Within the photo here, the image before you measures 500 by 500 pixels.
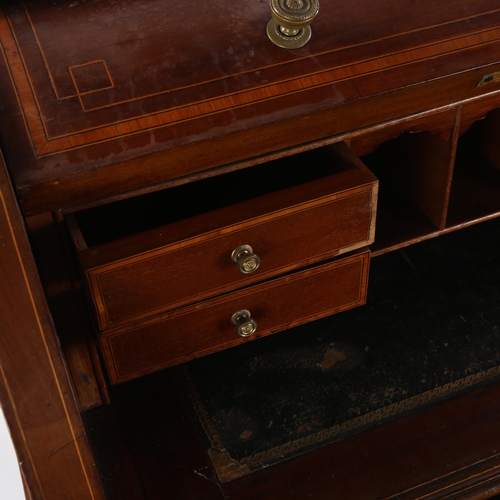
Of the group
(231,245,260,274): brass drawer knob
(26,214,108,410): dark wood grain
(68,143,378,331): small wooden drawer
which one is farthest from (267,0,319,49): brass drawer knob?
(26,214,108,410): dark wood grain

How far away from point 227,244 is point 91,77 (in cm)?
24

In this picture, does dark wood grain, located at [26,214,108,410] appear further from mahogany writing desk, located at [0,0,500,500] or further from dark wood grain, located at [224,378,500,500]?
dark wood grain, located at [224,378,500,500]

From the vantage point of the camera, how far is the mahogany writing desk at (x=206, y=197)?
712 mm

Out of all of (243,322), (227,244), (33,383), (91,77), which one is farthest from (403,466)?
(91,77)

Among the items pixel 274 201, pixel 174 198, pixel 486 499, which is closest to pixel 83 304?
pixel 174 198

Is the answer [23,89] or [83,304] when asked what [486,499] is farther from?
[23,89]

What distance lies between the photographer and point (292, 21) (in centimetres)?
79

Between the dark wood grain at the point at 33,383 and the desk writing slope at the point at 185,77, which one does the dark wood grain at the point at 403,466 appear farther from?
the desk writing slope at the point at 185,77

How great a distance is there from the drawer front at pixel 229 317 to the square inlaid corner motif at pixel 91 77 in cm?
28

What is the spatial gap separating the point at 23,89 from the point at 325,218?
374 mm

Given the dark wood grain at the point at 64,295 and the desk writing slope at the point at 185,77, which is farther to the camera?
the dark wood grain at the point at 64,295

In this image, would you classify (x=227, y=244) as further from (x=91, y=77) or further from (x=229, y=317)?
(x=91, y=77)

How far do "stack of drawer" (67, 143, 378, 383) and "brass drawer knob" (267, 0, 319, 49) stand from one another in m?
0.15

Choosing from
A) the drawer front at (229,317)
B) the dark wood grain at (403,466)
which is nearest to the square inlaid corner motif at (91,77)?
the drawer front at (229,317)
